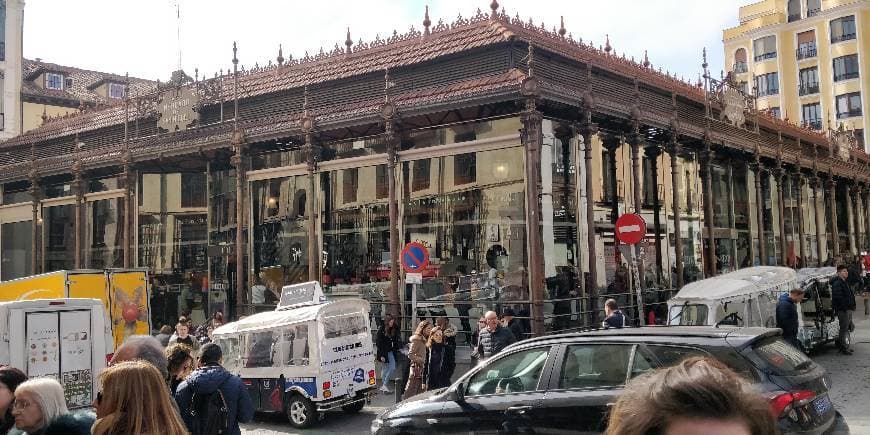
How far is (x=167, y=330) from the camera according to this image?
14.8m

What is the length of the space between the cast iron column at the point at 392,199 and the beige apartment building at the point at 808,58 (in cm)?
4338

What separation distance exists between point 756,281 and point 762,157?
1232 cm

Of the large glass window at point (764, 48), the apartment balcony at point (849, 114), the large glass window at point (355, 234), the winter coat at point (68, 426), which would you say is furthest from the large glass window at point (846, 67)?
the winter coat at point (68, 426)

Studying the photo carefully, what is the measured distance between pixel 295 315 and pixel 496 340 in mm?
3688

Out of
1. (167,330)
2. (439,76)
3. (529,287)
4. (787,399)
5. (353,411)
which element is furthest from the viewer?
(439,76)

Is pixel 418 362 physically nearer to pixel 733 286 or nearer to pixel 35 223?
pixel 733 286

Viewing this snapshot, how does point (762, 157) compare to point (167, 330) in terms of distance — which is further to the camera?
point (762, 157)

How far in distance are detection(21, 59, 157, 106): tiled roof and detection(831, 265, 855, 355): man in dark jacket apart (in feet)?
131

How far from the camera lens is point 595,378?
20.9ft

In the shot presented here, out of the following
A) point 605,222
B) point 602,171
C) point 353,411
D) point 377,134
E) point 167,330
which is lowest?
point 353,411

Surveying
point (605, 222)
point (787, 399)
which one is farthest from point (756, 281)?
point (787, 399)

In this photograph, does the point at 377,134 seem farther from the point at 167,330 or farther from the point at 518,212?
the point at 167,330

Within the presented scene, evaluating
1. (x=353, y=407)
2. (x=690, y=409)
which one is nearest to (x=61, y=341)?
(x=353, y=407)

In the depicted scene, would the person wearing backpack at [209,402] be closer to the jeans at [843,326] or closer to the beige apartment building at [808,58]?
the jeans at [843,326]
